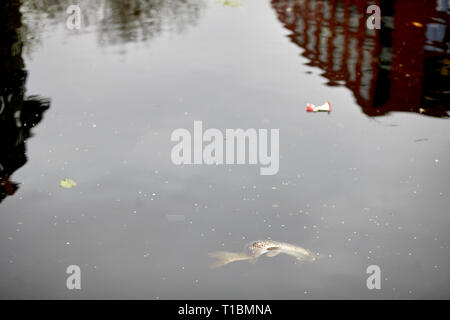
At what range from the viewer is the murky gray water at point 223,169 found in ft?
15.0

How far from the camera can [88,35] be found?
964 centimetres

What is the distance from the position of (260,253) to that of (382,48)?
5.71 metres

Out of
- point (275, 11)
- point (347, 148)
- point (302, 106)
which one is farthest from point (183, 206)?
point (275, 11)

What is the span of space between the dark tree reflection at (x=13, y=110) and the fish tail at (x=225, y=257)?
7.85 ft

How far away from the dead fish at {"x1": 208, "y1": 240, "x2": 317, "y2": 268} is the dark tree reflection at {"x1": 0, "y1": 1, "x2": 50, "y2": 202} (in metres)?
2.45

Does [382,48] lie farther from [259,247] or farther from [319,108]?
[259,247]

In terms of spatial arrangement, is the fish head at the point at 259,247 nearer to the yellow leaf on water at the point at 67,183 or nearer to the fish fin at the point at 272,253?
the fish fin at the point at 272,253

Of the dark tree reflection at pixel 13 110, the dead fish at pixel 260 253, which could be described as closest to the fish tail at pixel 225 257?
the dead fish at pixel 260 253

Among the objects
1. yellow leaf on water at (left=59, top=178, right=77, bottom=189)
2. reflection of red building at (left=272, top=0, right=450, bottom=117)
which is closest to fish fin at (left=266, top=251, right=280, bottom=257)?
yellow leaf on water at (left=59, top=178, right=77, bottom=189)

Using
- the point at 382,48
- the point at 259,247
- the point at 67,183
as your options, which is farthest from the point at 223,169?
the point at 382,48

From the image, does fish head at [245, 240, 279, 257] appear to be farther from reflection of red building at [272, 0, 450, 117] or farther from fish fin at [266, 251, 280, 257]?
reflection of red building at [272, 0, 450, 117]

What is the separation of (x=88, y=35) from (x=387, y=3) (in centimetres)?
628

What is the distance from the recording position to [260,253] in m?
4.77

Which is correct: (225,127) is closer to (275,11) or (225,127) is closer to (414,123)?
(414,123)
